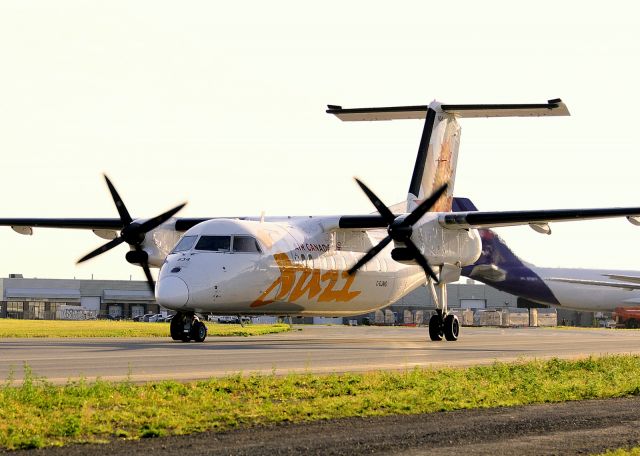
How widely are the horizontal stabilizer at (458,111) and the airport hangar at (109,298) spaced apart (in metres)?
→ 78.6

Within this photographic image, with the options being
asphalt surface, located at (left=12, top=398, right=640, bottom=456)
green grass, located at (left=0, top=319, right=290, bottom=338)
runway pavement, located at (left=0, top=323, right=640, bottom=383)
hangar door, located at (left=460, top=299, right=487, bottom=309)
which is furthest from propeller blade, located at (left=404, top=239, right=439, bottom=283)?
hangar door, located at (left=460, top=299, right=487, bottom=309)

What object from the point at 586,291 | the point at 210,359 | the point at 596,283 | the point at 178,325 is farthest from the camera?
the point at 586,291

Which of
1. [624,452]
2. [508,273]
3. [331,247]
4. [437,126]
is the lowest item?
[624,452]

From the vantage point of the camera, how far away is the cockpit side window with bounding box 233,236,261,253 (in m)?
31.9

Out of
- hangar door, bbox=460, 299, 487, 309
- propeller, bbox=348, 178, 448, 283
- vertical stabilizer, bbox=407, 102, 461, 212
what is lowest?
hangar door, bbox=460, 299, 487, 309

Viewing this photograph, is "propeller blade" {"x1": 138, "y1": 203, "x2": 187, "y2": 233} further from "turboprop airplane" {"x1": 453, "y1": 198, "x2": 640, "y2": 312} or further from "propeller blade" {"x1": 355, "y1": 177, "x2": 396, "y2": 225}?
"turboprop airplane" {"x1": 453, "y1": 198, "x2": 640, "y2": 312}

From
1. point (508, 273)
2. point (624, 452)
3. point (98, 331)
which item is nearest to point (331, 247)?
point (98, 331)

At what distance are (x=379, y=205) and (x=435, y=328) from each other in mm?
6762

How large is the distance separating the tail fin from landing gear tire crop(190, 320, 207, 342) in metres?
9.41

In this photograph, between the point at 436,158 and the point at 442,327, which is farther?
the point at 436,158

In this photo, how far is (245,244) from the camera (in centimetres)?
3216

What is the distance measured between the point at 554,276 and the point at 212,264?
51.2 meters

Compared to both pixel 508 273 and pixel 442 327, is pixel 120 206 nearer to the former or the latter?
pixel 442 327

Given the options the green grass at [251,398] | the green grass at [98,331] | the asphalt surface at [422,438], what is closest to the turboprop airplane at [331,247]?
the green grass at [98,331]
